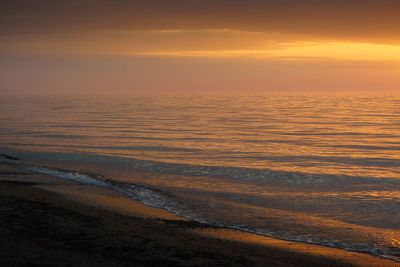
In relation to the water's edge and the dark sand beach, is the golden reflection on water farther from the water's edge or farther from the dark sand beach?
the dark sand beach

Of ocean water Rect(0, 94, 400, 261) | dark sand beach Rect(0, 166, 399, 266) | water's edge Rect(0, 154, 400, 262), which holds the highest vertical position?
ocean water Rect(0, 94, 400, 261)

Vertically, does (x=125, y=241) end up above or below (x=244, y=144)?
below

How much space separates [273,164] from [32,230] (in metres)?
14.6

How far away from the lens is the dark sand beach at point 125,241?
811 cm

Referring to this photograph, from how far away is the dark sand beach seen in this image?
811cm

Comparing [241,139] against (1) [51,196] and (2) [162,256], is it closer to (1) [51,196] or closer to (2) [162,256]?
(1) [51,196]

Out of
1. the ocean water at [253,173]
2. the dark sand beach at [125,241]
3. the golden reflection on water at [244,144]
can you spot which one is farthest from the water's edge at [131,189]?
the golden reflection on water at [244,144]

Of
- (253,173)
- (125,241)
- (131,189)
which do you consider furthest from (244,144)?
(125,241)

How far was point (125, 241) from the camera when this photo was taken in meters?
9.20

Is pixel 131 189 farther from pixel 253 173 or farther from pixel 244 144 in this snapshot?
pixel 244 144

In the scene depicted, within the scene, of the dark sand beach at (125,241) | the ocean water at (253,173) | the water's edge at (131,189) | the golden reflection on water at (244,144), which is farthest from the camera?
the golden reflection on water at (244,144)

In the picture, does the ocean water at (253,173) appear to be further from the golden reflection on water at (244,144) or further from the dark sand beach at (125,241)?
the dark sand beach at (125,241)

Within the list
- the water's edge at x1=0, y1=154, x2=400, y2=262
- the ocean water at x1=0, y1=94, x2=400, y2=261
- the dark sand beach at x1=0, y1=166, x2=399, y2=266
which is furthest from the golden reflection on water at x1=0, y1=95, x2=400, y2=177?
the dark sand beach at x1=0, y1=166, x2=399, y2=266

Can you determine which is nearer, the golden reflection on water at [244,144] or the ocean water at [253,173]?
the ocean water at [253,173]
